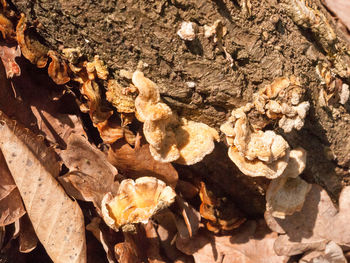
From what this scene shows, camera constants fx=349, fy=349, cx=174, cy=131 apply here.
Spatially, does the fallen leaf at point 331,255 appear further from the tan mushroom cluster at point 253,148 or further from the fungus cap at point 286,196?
the tan mushroom cluster at point 253,148

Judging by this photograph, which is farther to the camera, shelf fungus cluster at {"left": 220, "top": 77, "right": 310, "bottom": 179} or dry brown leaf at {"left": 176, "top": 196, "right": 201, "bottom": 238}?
dry brown leaf at {"left": 176, "top": 196, "right": 201, "bottom": 238}

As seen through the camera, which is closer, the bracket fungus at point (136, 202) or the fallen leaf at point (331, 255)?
the bracket fungus at point (136, 202)

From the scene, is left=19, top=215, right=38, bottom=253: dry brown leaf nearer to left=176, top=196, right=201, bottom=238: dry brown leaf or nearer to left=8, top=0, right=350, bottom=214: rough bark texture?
left=176, top=196, right=201, bottom=238: dry brown leaf

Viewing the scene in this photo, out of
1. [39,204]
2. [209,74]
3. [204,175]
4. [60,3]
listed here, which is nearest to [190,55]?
[209,74]

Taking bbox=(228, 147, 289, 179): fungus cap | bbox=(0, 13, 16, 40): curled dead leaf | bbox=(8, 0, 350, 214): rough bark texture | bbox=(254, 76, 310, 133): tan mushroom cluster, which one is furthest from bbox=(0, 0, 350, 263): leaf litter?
bbox=(254, 76, 310, 133): tan mushroom cluster

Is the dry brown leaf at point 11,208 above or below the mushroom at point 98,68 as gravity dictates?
below

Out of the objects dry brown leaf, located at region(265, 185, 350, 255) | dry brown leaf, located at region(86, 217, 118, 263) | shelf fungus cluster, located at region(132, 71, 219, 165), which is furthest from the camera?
dry brown leaf, located at region(265, 185, 350, 255)

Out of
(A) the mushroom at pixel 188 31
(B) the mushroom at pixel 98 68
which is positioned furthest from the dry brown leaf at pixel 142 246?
(A) the mushroom at pixel 188 31
